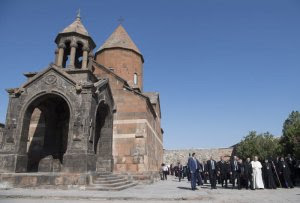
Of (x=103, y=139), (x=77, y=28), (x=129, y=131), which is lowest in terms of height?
(x=103, y=139)

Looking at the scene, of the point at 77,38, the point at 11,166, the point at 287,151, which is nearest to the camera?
the point at 11,166

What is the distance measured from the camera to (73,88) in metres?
12.9

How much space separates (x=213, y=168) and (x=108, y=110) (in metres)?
7.48

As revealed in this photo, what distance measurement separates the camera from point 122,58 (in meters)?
23.6

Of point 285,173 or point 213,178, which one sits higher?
point 285,173

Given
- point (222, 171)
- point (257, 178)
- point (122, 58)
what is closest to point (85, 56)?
point (122, 58)

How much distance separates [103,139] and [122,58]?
33.9 ft

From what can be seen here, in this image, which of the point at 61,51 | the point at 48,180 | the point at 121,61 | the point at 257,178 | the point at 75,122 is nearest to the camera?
the point at 48,180

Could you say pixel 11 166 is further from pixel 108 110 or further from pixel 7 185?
pixel 108 110

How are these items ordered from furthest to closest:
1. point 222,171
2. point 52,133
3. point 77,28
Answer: point 77,28, point 52,133, point 222,171

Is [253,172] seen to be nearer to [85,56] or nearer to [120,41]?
[85,56]

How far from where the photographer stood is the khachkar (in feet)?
40.0

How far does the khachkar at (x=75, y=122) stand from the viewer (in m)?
12.2

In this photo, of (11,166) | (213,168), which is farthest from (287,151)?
(11,166)
